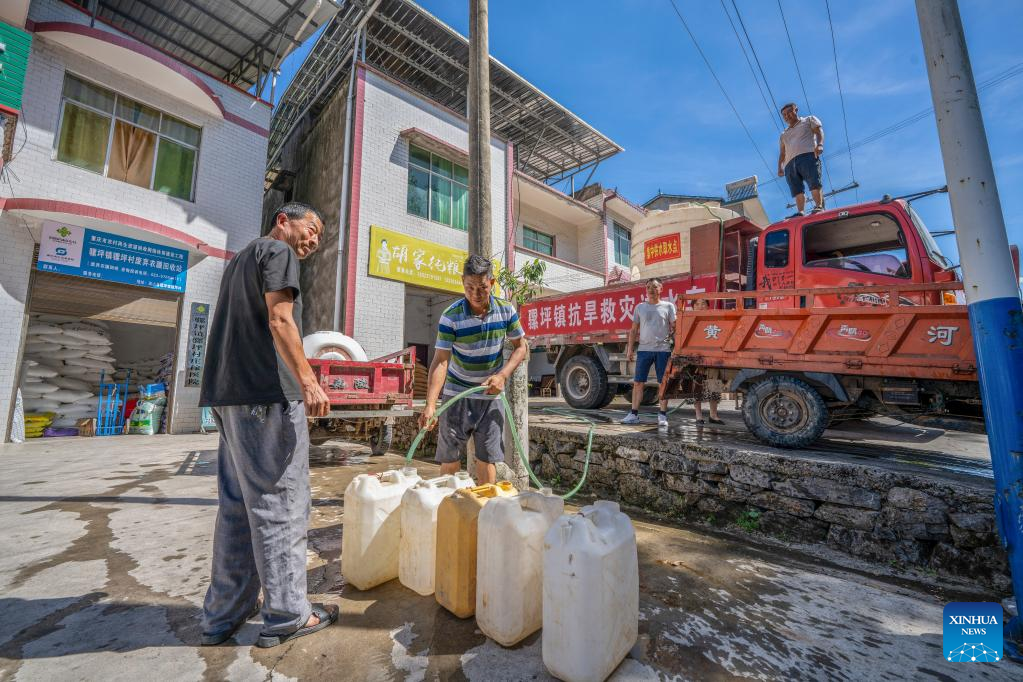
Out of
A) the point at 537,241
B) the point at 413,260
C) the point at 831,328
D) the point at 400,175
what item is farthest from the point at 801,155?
the point at 537,241

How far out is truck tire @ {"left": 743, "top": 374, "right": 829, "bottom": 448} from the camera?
3.67 metres

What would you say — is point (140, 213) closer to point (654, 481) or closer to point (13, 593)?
point (13, 593)

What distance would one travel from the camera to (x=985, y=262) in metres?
2.00

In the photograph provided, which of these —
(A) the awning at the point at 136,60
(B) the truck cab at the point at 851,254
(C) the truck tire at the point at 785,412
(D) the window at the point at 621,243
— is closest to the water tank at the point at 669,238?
(B) the truck cab at the point at 851,254

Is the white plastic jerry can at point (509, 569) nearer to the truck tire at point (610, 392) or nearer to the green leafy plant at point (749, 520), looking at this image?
the green leafy plant at point (749, 520)

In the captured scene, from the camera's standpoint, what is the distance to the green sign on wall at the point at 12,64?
6137 millimetres

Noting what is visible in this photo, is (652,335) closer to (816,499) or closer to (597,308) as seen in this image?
(597,308)

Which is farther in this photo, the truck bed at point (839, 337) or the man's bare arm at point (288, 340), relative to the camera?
the truck bed at point (839, 337)

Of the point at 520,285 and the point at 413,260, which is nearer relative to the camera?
the point at 413,260

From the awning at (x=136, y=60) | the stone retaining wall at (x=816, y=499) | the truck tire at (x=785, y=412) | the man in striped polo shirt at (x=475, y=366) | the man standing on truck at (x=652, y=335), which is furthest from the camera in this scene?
the awning at (x=136, y=60)

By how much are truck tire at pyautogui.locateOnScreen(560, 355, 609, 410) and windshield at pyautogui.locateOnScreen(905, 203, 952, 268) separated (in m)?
3.94

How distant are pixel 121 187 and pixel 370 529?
9.19 metres

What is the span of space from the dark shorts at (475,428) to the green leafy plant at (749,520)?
7.60 feet

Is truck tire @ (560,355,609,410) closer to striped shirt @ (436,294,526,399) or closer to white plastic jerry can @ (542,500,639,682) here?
striped shirt @ (436,294,526,399)
